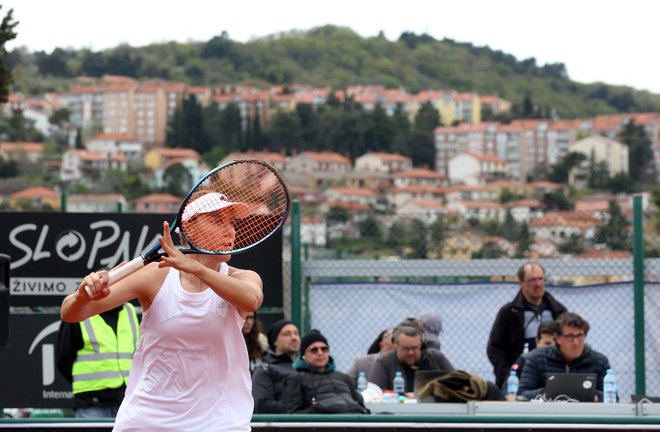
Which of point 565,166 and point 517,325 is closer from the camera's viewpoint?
point 517,325

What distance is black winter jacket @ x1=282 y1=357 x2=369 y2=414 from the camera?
8.35m

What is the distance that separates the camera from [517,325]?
10.3 metres

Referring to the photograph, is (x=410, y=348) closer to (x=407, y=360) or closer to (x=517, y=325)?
(x=407, y=360)

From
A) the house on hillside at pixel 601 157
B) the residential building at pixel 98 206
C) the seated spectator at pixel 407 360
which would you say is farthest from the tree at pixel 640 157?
the seated spectator at pixel 407 360

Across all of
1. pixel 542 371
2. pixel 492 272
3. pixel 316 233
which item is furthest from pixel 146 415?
pixel 316 233

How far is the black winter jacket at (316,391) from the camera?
835cm

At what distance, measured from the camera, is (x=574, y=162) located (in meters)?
159

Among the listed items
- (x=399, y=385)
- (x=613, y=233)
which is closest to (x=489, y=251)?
(x=613, y=233)

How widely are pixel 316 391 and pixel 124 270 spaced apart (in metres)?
4.08

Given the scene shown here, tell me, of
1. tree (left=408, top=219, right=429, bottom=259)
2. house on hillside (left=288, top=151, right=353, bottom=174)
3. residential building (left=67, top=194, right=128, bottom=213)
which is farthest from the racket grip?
house on hillside (left=288, top=151, right=353, bottom=174)

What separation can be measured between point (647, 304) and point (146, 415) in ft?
23.2

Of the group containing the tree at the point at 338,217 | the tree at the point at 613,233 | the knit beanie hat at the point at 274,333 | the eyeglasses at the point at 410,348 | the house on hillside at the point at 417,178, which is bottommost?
the house on hillside at the point at 417,178

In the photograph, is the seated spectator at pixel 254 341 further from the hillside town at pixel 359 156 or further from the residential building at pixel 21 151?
the residential building at pixel 21 151

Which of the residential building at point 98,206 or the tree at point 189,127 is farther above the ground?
the tree at point 189,127
